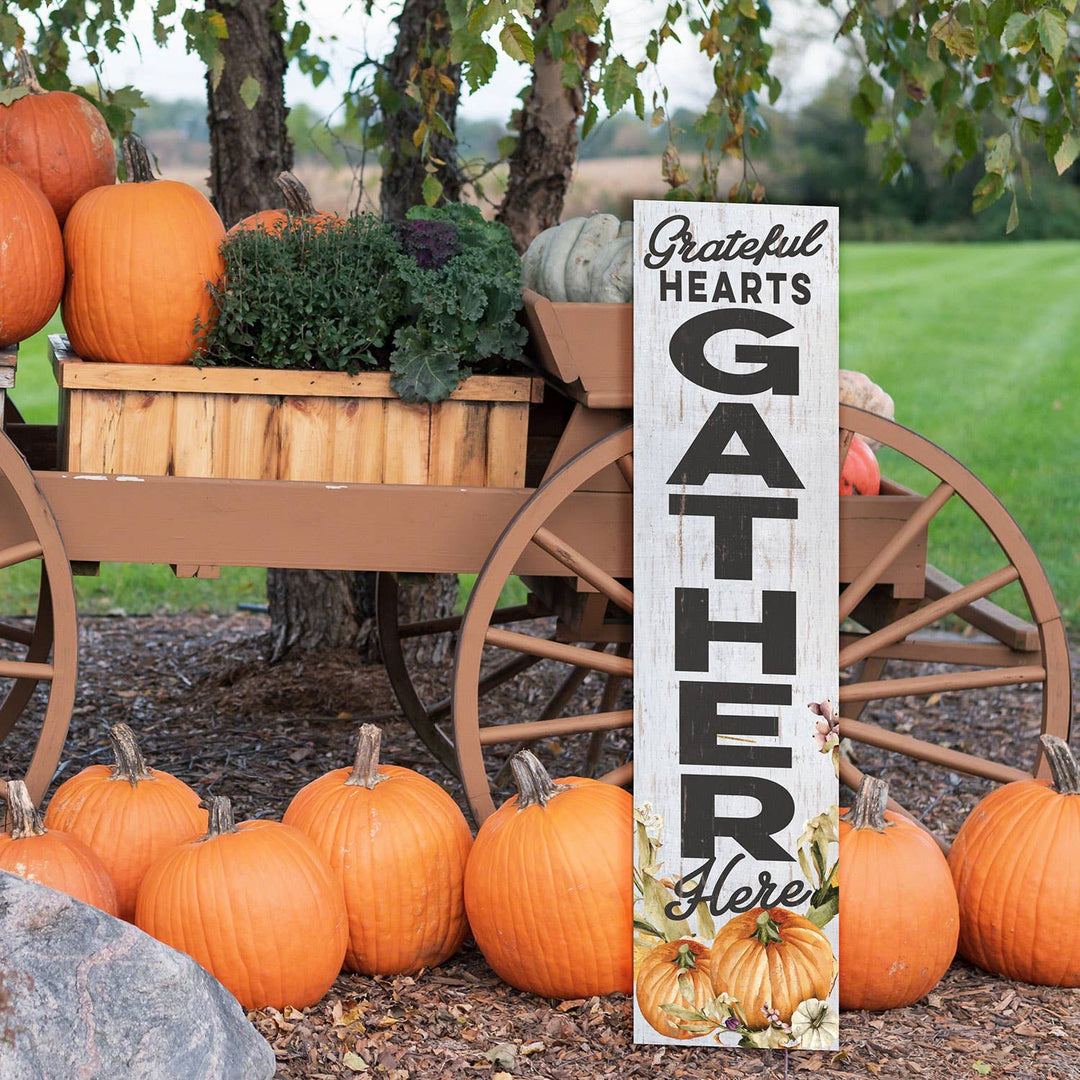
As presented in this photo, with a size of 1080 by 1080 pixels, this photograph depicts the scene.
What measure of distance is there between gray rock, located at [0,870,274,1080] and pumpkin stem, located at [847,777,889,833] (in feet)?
3.69

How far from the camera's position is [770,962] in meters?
2.25

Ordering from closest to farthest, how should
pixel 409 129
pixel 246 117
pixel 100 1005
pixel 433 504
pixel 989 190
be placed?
pixel 100 1005 → pixel 433 504 → pixel 989 190 → pixel 246 117 → pixel 409 129

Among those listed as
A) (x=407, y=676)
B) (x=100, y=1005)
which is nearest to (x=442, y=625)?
(x=407, y=676)

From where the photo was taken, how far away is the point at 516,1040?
2.20m

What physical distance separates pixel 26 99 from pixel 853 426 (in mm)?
1838

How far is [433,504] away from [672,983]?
100 cm

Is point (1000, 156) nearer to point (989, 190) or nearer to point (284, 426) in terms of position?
point (989, 190)

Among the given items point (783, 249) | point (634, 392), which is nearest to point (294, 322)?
point (634, 392)

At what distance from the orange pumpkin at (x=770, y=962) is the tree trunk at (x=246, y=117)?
9.00 feet

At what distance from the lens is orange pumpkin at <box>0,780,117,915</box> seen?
218 cm

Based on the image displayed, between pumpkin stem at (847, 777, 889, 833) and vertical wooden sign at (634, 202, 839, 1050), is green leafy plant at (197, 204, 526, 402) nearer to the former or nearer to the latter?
vertical wooden sign at (634, 202, 839, 1050)

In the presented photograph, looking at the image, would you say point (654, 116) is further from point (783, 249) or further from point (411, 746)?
point (411, 746)

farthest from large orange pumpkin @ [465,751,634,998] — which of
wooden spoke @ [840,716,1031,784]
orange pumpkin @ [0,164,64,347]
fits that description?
orange pumpkin @ [0,164,64,347]

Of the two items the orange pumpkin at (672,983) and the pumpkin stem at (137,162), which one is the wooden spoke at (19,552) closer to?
the pumpkin stem at (137,162)
